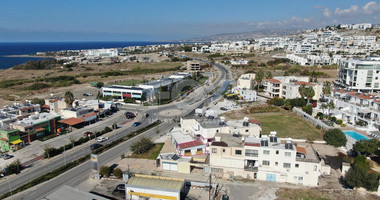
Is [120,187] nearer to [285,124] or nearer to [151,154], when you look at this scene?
[151,154]

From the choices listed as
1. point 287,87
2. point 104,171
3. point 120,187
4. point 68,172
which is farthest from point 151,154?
point 287,87

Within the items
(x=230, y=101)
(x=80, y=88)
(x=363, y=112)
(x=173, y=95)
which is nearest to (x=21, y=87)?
(x=80, y=88)

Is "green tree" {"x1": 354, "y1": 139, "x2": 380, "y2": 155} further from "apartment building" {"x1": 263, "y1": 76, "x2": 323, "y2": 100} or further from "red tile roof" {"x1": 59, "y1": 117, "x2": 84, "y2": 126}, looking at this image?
"red tile roof" {"x1": 59, "y1": 117, "x2": 84, "y2": 126}

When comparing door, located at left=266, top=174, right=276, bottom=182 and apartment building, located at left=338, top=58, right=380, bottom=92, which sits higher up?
apartment building, located at left=338, top=58, right=380, bottom=92

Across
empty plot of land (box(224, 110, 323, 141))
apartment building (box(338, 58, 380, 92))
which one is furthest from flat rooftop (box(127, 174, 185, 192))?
apartment building (box(338, 58, 380, 92))

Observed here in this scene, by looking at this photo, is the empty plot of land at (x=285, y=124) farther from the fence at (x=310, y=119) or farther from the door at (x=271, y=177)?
the door at (x=271, y=177)

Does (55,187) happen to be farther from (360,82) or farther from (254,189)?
(360,82)
